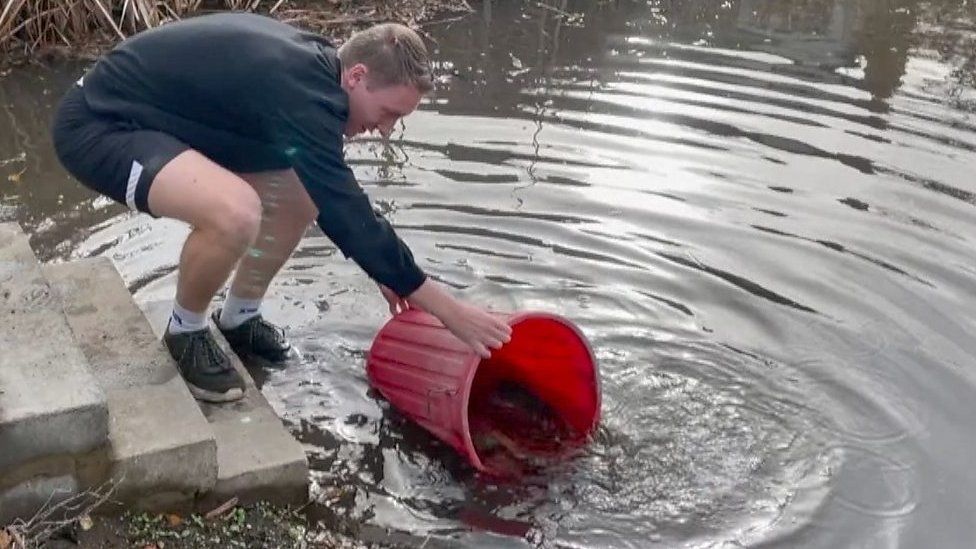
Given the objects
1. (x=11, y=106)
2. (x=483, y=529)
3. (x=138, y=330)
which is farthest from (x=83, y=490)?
(x=11, y=106)

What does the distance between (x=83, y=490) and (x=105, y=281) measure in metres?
1.12

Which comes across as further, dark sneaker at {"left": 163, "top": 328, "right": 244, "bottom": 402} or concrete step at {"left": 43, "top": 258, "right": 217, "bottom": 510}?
dark sneaker at {"left": 163, "top": 328, "right": 244, "bottom": 402}

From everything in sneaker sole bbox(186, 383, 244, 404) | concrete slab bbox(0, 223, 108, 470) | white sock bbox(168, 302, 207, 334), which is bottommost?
sneaker sole bbox(186, 383, 244, 404)

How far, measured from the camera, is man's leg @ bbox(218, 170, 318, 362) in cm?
366

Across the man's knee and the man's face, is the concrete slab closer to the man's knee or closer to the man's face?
the man's knee

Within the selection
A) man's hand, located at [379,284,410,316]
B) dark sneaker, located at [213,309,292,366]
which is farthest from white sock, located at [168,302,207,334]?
man's hand, located at [379,284,410,316]

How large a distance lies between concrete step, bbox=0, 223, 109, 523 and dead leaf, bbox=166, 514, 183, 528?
0.83 ft

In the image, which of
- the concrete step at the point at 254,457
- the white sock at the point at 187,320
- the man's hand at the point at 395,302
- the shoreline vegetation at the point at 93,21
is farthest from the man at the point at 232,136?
the shoreline vegetation at the point at 93,21

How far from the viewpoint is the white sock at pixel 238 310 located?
3.91 meters

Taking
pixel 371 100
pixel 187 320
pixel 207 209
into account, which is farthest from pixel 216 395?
pixel 371 100

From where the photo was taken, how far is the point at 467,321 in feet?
10.7

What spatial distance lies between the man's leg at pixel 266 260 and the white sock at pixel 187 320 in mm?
267

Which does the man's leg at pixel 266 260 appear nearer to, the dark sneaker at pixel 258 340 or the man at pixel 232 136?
the dark sneaker at pixel 258 340

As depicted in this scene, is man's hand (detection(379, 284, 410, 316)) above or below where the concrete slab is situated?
below
